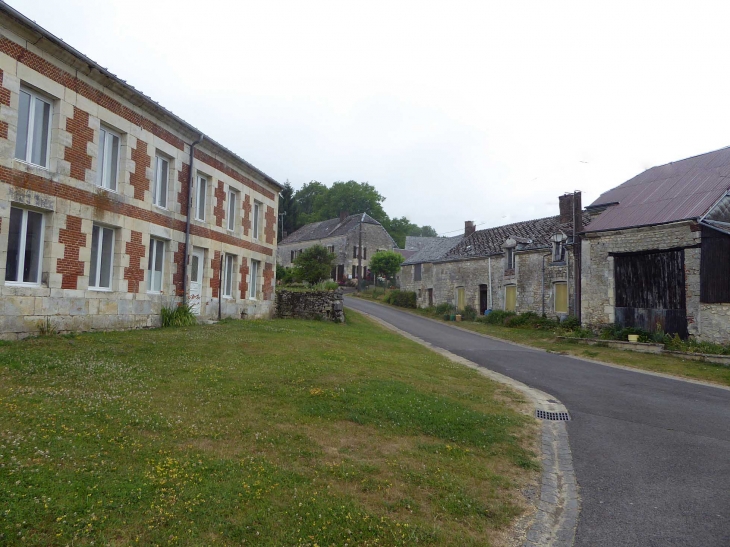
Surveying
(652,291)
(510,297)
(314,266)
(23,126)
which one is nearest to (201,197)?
(23,126)

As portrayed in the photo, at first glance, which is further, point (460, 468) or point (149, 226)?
point (149, 226)

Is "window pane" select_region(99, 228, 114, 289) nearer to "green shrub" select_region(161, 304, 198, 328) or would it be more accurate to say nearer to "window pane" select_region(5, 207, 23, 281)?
"green shrub" select_region(161, 304, 198, 328)

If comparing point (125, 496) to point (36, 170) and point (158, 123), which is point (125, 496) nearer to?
point (36, 170)

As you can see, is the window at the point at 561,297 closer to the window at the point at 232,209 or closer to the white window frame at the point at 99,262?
the window at the point at 232,209

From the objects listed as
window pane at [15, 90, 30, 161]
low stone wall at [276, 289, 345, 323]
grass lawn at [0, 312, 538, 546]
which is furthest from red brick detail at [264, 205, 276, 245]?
grass lawn at [0, 312, 538, 546]

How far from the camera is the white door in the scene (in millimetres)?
16828

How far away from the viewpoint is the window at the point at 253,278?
2116 centimetres

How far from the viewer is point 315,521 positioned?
3834mm

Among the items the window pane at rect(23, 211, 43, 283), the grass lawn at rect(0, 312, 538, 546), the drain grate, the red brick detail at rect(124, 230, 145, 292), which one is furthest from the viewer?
the red brick detail at rect(124, 230, 145, 292)

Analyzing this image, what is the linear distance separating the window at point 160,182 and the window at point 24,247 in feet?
14.0

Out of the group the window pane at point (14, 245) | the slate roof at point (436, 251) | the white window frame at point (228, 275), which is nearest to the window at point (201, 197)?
the white window frame at point (228, 275)

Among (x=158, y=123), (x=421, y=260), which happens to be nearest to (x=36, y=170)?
(x=158, y=123)

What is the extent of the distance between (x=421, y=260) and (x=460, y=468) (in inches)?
1270

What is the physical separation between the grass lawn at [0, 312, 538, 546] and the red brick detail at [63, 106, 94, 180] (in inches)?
189
